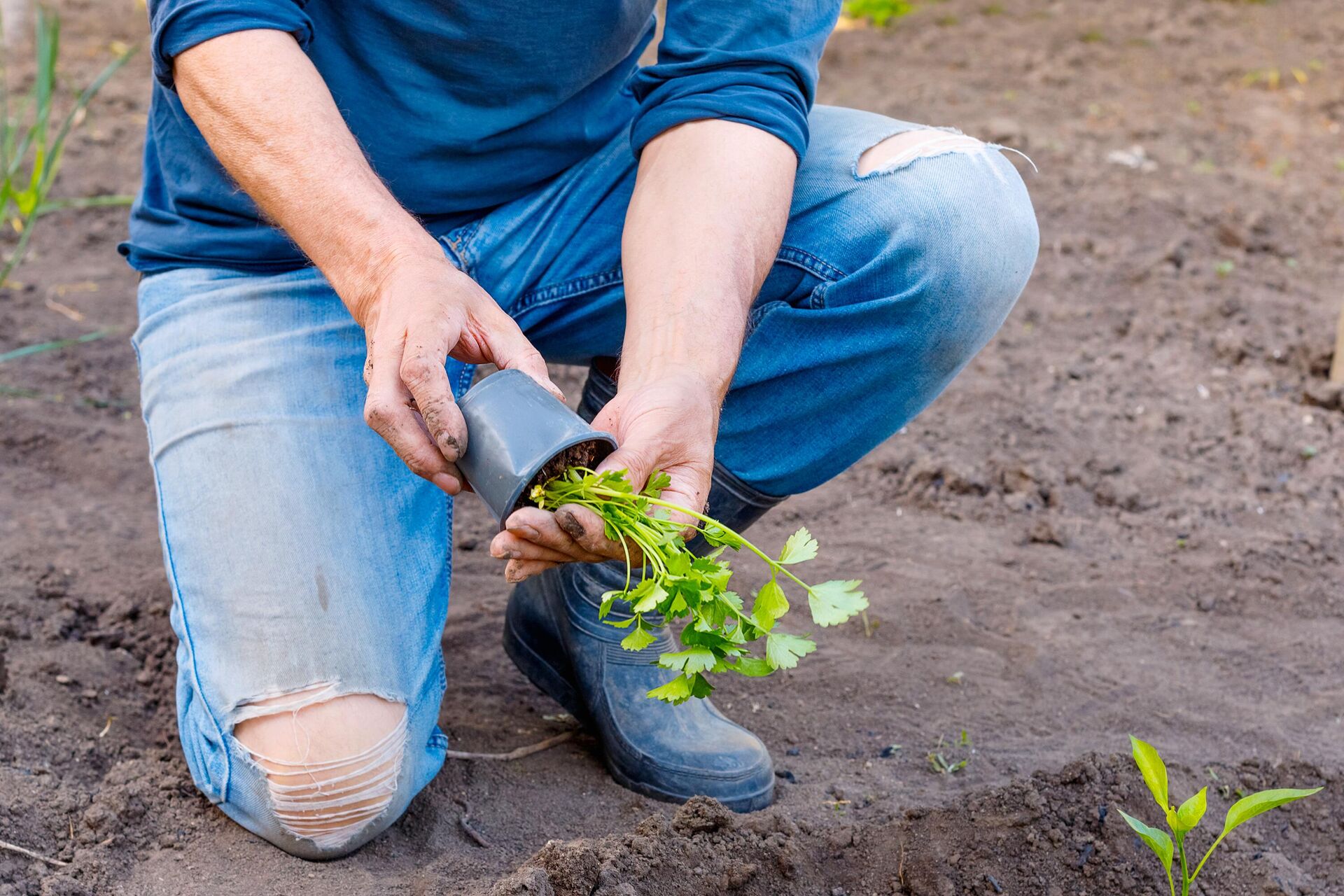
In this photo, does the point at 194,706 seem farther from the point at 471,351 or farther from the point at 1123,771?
the point at 1123,771

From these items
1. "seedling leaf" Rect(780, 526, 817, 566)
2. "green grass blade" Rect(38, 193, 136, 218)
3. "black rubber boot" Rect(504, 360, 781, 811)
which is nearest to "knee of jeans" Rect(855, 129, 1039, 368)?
"black rubber boot" Rect(504, 360, 781, 811)

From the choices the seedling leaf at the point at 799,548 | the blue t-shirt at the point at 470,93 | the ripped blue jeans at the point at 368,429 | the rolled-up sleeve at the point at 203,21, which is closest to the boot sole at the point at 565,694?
the ripped blue jeans at the point at 368,429

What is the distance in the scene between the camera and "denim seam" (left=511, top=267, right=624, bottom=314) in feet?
6.41

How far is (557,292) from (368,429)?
15.0 inches

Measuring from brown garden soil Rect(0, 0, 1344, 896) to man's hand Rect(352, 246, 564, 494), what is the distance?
0.51 metres

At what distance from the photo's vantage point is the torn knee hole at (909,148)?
6.15ft

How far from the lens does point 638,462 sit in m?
1.39

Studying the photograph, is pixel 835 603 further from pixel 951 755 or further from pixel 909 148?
pixel 909 148

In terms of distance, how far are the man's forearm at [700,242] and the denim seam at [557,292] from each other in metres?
0.11

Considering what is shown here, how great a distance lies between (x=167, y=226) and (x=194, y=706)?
764mm

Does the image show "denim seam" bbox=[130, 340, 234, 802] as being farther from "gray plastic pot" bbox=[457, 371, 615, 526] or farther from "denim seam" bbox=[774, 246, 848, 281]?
"denim seam" bbox=[774, 246, 848, 281]

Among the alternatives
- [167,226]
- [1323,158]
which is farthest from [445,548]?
[1323,158]

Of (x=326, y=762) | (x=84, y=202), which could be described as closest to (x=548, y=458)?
(x=326, y=762)

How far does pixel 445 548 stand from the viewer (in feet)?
6.12
